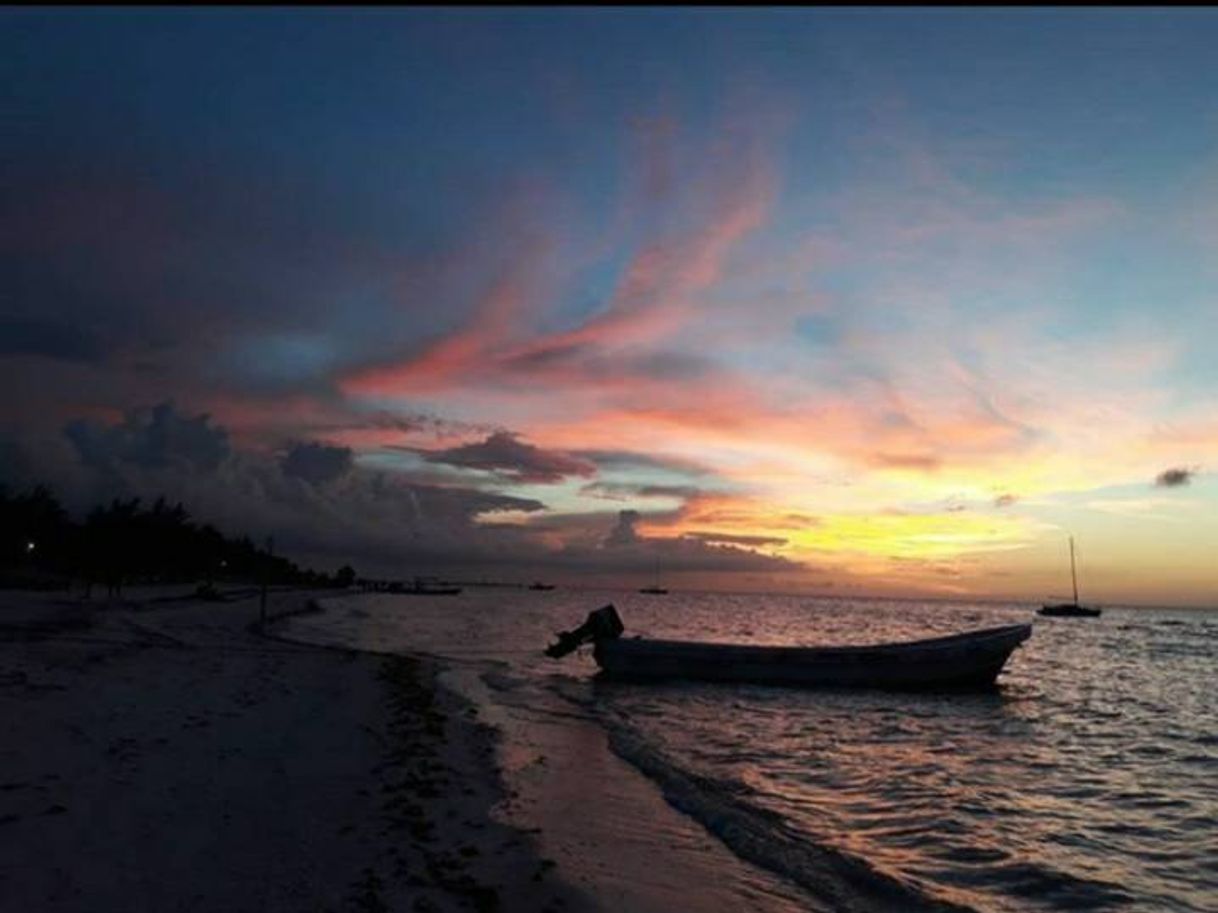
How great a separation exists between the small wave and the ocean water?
4 centimetres

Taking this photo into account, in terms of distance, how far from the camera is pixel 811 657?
3581 centimetres

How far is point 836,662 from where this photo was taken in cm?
3572

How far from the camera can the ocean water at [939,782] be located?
1142 cm

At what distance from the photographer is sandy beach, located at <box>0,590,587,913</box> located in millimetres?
7688

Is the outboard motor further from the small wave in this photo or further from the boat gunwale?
the small wave

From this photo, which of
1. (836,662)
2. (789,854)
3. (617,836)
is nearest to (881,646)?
(836,662)

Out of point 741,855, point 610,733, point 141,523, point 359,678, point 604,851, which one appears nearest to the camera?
point 604,851

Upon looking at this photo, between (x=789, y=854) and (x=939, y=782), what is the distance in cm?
751

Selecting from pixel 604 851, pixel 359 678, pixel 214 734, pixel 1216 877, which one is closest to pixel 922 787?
pixel 1216 877

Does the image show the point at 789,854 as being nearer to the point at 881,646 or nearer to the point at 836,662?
the point at 836,662

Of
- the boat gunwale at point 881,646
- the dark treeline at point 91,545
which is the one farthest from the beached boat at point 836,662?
the dark treeline at point 91,545

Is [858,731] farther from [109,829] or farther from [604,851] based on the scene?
[109,829]

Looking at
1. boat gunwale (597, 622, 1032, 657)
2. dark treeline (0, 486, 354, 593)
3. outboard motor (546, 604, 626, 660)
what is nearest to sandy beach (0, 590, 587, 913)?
outboard motor (546, 604, 626, 660)

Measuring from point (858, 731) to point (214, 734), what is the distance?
59.0ft
